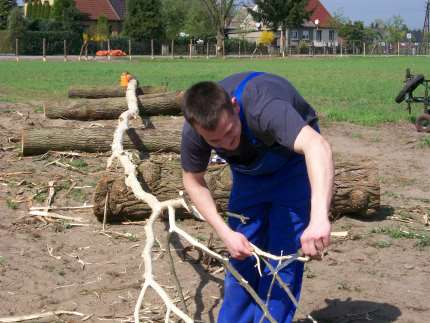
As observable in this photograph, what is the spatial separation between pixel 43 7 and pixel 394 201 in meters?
78.2

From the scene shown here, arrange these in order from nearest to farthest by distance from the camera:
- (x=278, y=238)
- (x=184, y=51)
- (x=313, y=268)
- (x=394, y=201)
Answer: (x=278, y=238)
(x=313, y=268)
(x=394, y=201)
(x=184, y=51)

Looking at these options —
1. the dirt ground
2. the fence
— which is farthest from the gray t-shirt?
the fence

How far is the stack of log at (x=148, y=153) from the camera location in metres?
6.72

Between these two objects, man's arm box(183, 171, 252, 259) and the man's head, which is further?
man's arm box(183, 171, 252, 259)

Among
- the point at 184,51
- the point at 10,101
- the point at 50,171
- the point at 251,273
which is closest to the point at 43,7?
the point at 184,51

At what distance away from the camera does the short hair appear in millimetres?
3127

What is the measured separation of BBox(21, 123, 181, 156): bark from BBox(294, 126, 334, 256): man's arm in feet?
21.1

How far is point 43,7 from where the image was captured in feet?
265

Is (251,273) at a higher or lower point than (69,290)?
higher

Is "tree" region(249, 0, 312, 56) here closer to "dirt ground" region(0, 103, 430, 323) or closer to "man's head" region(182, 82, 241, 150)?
"dirt ground" region(0, 103, 430, 323)

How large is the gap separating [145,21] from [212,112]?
2672 inches

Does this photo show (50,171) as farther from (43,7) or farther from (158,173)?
(43,7)

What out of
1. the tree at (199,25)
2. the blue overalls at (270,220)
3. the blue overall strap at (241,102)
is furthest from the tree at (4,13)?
the blue overall strap at (241,102)

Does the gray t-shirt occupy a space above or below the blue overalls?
above
